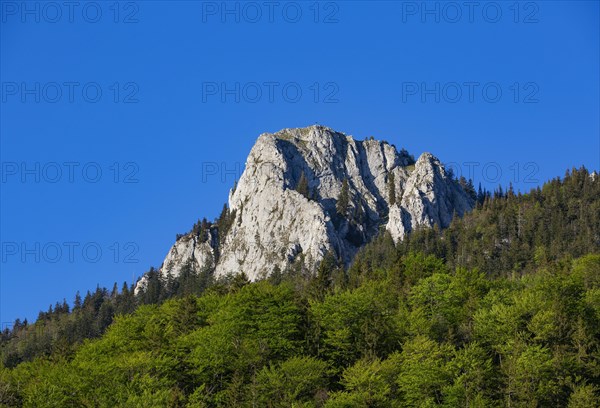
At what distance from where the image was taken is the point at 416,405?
8362 centimetres

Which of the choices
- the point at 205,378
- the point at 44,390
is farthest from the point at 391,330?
the point at 44,390

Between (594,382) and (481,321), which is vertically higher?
(481,321)

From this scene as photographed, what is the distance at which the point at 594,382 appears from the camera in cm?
8988

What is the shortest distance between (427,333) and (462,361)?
1126 cm

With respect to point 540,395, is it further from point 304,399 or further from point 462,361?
point 304,399

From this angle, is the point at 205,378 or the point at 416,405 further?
the point at 205,378

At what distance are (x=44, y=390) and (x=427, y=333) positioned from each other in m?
44.5

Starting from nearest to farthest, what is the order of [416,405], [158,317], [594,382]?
[416,405]
[594,382]
[158,317]

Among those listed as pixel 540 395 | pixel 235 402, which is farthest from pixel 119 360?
pixel 540 395

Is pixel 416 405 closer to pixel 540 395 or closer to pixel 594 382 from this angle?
pixel 540 395

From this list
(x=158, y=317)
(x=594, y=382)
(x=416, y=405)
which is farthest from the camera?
(x=158, y=317)

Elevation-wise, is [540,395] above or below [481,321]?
below

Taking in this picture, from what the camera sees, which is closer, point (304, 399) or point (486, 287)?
point (304, 399)

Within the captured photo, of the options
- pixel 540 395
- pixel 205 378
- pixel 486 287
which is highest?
pixel 486 287
